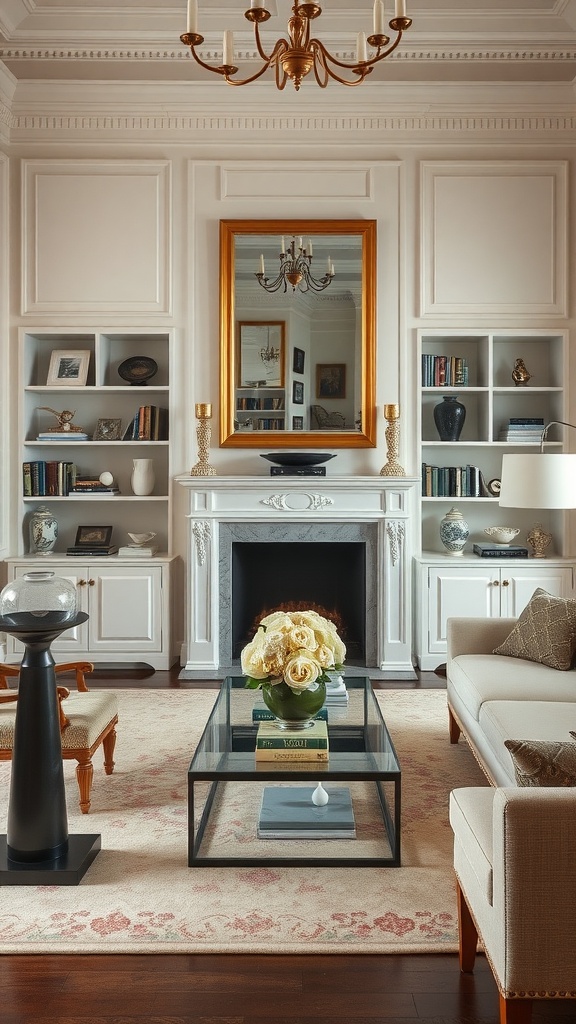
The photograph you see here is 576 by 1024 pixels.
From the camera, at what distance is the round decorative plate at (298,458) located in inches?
215

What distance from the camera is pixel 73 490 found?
5.66 m

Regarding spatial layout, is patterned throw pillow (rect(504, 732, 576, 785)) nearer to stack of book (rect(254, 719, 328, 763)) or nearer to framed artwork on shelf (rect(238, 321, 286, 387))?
stack of book (rect(254, 719, 328, 763))

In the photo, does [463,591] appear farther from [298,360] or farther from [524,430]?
[298,360]

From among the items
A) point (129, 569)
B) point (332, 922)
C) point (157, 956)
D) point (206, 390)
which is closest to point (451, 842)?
point (332, 922)

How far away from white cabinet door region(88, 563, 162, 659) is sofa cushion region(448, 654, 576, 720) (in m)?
2.25

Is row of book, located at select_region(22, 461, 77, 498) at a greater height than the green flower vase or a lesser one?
greater

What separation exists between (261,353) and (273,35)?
6.16ft

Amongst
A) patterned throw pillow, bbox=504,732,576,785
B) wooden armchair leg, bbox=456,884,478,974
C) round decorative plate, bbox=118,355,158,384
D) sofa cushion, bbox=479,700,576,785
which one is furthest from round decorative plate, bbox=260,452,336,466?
patterned throw pillow, bbox=504,732,576,785

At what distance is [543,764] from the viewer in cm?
192

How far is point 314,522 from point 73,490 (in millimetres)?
1595

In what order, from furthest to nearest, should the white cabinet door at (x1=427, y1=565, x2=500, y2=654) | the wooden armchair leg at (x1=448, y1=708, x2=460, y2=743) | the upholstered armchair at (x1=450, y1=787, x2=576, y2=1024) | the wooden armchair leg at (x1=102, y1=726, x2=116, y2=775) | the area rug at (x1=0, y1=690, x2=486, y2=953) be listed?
the white cabinet door at (x1=427, y1=565, x2=500, y2=654)
the wooden armchair leg at (x1=448, y1=708, x2=460, y2=743)
the wooden armchair leg at (x1=102, y1=726, x2=116, y2=775)
the area rug at (x1=0, y1=690, x2=486, y2=953)
the upholstered armchair at (x1=450, y1=787, x2=576, y2=1024)

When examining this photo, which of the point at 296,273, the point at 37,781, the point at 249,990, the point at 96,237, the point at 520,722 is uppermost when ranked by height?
the point at 96,237

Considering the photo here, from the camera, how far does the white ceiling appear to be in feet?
16.0

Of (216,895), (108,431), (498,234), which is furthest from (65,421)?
(216,895)
